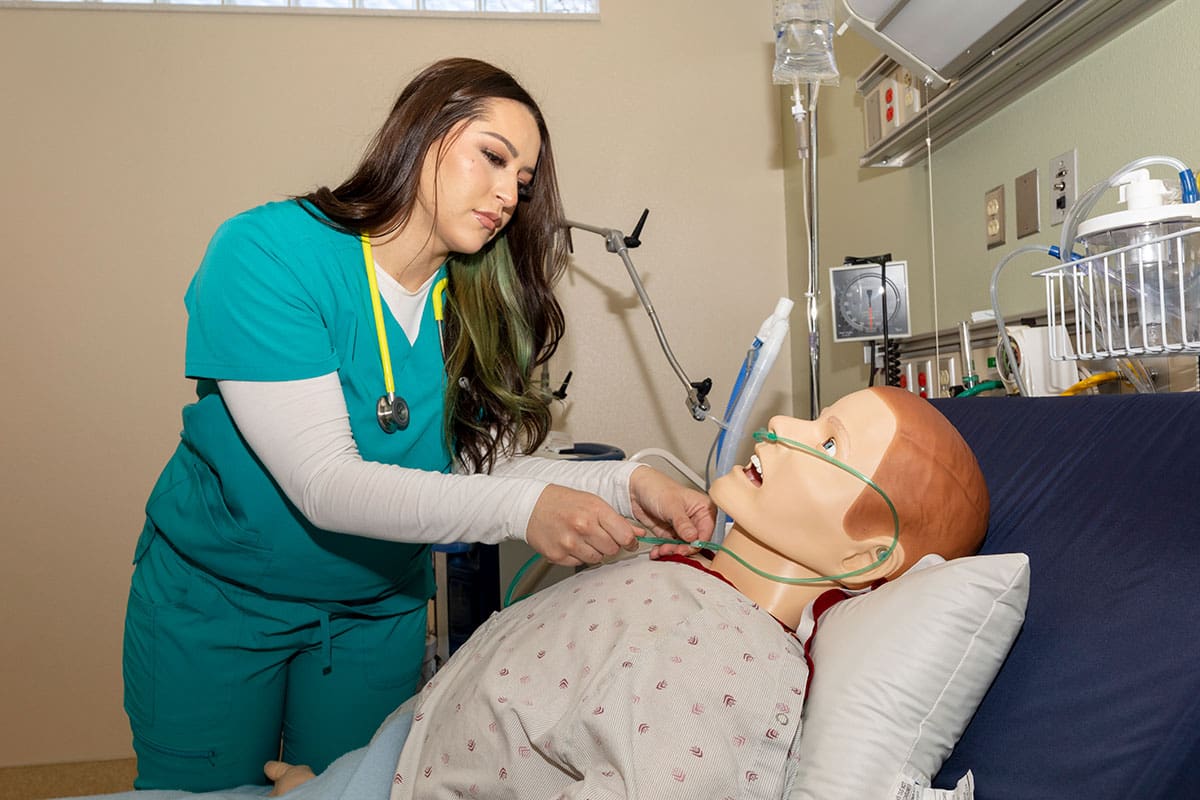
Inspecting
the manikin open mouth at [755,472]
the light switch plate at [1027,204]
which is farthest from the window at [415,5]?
the manikin open mouth at [755,472]

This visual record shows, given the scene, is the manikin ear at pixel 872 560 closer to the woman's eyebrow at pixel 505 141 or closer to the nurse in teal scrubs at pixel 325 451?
the nurse in teal scrubs at pixel 325 451

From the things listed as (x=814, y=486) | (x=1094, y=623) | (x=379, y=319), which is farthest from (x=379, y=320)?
(x=1094, y=623)

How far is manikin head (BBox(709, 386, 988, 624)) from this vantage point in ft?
3.40

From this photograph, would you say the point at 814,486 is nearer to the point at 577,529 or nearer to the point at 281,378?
the point at 577,529

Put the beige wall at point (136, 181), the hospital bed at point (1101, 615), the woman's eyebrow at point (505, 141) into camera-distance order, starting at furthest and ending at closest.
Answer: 1. the beige wall at point (136, 181)
2. the woman's eyebrow at point (505, 141)
3. the hospital bed at point (1101, 615)

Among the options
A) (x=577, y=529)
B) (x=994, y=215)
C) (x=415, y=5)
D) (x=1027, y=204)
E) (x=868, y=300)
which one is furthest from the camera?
(x=415, y=5)

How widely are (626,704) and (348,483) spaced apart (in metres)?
0.44

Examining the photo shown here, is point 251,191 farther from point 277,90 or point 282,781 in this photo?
point 282,781

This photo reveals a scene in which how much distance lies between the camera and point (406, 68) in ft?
9.50

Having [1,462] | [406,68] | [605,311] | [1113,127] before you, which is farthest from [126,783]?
[1113,127]

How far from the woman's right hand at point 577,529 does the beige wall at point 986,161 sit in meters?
0.88

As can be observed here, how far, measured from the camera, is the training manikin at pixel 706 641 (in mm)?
836

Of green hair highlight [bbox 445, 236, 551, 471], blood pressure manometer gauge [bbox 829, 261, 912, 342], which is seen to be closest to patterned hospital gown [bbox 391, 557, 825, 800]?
green hair highlight [bbox 445, 236, 551, 471]

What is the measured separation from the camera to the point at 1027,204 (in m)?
1.52
